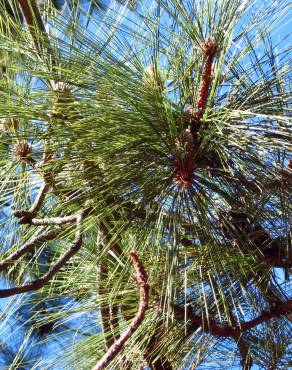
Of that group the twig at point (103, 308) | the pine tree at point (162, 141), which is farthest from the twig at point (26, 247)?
the twig at point (103, 308)

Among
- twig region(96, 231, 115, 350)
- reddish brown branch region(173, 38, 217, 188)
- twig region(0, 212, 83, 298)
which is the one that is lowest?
twig region(96, 231, 115, 350)

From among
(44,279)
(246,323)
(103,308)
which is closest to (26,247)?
(44,279)

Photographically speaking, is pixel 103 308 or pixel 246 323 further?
pixel 103 308

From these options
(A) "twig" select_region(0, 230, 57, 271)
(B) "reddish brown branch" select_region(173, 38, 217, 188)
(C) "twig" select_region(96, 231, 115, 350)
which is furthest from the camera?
(C) "twig" select_region(96, 231, 115, 350)

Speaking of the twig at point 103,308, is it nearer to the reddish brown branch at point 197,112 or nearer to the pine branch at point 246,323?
the pine branch at point 246,323

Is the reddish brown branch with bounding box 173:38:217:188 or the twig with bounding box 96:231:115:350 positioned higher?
the reddish brown branch with bounding box 173:38:217:188

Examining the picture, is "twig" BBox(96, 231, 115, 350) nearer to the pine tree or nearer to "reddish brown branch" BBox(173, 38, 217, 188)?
the pine tree

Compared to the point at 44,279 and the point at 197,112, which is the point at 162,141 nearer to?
the point at 197,112

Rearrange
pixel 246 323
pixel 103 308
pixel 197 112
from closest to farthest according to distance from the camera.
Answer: pixel 197 112 < pixel 246 323 < pixel 103 308

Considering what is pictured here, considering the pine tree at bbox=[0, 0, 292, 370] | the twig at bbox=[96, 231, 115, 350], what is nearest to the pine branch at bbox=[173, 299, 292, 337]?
the pine tree at bbox=[0, 0, 292, 370]

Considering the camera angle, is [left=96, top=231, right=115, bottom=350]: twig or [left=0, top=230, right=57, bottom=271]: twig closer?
[left=0, top=230, right=57, bottom=271]: twig

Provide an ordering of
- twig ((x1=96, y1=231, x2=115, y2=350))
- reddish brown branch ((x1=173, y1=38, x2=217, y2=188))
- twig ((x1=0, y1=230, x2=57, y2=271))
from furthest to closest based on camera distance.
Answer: twig ((x1=96, y1=231, x2=115, y2=350)), twig ((x1=0, y1=230, x2=57, y2=271)), reddish brown branch ((x1=173, y1=38, x2=217, y2=188))

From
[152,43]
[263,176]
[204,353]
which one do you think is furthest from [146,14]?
[204,353]
